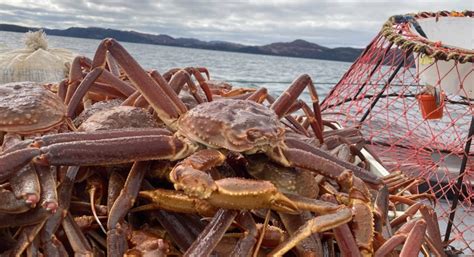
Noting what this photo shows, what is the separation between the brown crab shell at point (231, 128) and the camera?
1.21 meters

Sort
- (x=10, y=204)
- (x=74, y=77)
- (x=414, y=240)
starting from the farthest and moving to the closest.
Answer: (x=74, y=77) < (x=414, y=240) < (x=10, y=204)

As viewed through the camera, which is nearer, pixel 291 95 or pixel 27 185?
pixel 27 185

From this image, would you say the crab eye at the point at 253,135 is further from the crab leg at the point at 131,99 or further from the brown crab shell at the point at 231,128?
the crab leg at the point at 131,99

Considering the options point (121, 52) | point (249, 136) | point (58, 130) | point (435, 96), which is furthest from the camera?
point (435, 96)

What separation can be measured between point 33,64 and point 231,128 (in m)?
3.34

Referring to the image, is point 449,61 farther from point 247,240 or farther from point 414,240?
point 247,240

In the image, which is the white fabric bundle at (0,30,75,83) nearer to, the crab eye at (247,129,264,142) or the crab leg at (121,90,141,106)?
the crab leg at (121,90,141,106)

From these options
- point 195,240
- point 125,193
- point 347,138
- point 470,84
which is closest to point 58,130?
point 125,193

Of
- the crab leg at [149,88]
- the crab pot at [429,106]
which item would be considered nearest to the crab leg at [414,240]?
the crab leg at [149,88]

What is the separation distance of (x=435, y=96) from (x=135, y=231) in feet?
8.81

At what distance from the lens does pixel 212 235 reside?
1.07 m

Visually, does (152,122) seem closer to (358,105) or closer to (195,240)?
(195,240)

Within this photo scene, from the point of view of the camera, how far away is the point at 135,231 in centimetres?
117

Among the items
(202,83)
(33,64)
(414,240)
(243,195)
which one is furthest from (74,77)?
(33,64)
